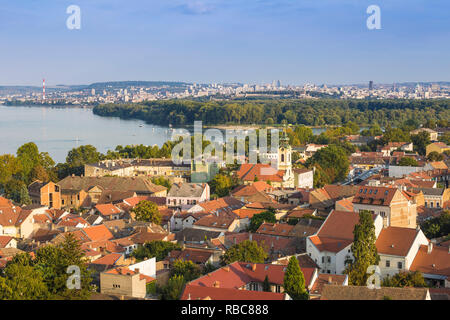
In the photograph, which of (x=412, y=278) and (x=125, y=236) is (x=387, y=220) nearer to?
(x=412, y=278)

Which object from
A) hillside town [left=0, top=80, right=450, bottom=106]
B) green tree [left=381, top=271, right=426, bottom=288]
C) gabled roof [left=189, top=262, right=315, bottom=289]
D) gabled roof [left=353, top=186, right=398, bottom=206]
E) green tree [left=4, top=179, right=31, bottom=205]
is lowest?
green tree [left=4, top=179, right=31, bottom=205]

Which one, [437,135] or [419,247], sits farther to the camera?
[437,135]

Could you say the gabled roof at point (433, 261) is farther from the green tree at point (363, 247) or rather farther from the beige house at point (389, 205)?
the beige house at point (389, 205)

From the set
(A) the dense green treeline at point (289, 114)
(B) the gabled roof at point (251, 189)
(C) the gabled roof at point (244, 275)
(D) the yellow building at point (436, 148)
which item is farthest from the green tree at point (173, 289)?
(A) the dense green treeline at point (289, 114)

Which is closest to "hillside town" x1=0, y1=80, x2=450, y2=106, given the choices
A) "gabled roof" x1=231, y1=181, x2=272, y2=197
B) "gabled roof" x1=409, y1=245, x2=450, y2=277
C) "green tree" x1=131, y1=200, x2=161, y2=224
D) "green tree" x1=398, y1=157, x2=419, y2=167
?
"green tree" x1=398, y1=157, x2=419, y2=167

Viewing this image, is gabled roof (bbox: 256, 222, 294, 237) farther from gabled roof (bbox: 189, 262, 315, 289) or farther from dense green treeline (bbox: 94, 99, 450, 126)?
dense green treeline (bbox: 94, 99, 450, 126)
